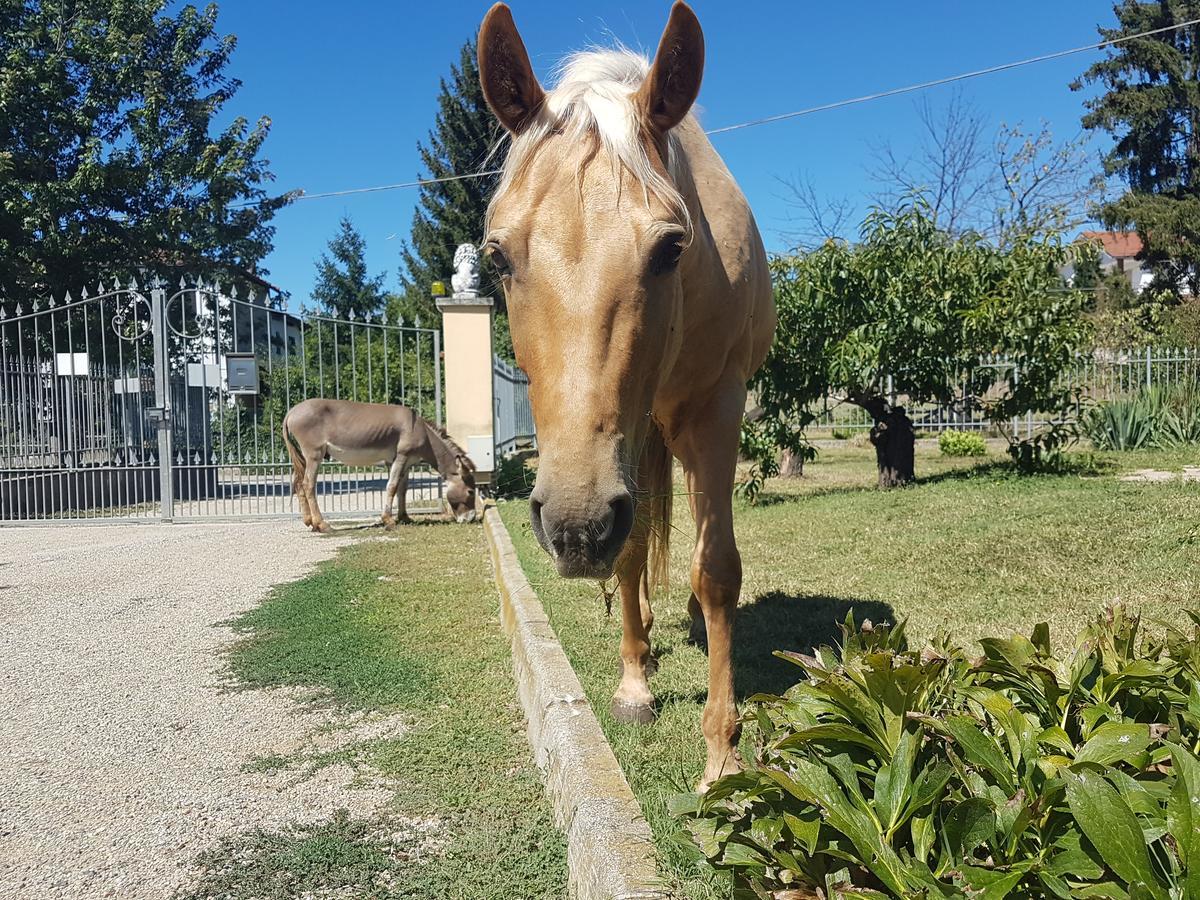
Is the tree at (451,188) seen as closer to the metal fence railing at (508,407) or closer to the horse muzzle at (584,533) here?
the metal fence railing at (508,407)

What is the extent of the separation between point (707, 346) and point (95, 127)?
19.6 metres

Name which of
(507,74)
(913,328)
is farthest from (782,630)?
(913,328)

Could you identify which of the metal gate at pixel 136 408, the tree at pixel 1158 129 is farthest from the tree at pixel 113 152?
the tree at pixel 1158 129

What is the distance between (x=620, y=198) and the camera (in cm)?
211

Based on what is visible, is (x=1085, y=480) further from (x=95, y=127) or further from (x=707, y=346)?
(x=95, y=127)

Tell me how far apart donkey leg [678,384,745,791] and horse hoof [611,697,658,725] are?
0.39 m

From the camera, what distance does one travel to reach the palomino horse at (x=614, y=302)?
1.89 meters

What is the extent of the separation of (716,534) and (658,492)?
0.63m

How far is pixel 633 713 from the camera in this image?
10.6 feet

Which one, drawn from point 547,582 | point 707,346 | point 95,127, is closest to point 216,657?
point 547,582

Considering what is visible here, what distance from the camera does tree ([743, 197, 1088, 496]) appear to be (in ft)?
30.9

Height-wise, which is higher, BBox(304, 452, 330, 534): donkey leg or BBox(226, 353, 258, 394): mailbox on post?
BBox(226, 353, 258, 394): mailbox on post

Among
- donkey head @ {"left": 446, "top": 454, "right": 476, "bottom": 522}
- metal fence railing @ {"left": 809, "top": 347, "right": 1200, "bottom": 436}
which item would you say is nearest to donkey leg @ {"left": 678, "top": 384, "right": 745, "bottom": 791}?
donkey head @ {"left": 446, "top": 454, "right": 476, "bottom": 522}

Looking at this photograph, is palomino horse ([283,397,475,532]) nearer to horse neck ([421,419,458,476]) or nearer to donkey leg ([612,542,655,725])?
horse neck ([421,419,458,476])
